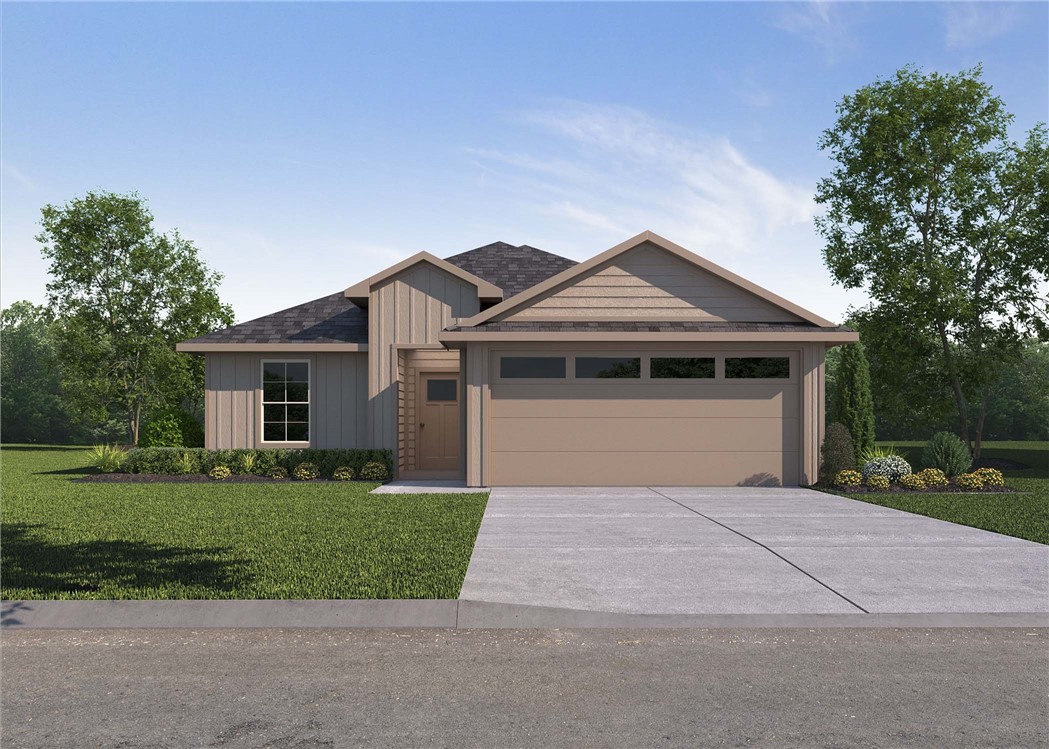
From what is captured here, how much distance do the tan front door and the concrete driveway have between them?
25.5 feet

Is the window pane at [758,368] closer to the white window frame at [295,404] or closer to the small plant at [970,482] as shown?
the small plant at [970,482]

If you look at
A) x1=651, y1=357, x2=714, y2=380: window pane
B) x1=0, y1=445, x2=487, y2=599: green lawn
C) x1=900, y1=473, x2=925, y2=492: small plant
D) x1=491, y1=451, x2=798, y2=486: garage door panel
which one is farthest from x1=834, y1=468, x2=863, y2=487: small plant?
x1=0, y1=445, x2=487, y2=599: green lawn

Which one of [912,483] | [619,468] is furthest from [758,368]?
[912,483]

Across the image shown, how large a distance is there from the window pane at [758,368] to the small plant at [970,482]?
391 cm

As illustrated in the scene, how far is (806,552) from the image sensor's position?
946 centimetres

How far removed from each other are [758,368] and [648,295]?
2.70m

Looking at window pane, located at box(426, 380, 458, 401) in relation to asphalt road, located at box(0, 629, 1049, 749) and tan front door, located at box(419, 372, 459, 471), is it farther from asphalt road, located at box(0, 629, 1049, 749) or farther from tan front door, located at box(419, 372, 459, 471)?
asphalt road, located at box(0, 629, 1049, 749)

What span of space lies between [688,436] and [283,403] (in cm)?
959

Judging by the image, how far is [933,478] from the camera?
17.2 meters

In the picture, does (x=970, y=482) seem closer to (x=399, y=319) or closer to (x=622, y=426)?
(x=622, y=426)

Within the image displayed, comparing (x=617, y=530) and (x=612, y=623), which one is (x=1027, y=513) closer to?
(x=617, y=530)

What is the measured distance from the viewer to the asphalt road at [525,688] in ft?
14.3

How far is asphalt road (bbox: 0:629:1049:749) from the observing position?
172 inches

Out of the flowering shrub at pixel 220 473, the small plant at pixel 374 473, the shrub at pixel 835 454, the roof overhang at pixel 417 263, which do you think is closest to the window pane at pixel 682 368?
the shrub at pixel 835 454
